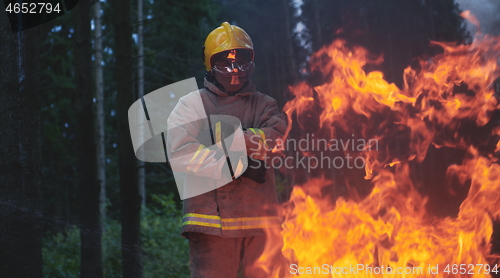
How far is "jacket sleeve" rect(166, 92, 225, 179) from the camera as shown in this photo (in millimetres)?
3477

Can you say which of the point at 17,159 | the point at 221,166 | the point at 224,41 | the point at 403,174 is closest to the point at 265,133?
the point at 221,166

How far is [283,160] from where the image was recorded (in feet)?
20.1

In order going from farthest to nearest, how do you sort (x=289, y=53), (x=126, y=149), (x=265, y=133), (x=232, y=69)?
(x=126, y=149) < (x=289, y=53) < (x=232, y=69) < (x=265, y=133)

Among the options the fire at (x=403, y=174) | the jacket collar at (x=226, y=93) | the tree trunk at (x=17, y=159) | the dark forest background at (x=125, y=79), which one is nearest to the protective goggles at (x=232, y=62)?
the jacket collar at (x=226, y=93)

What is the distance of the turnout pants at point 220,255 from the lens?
11.6 feet

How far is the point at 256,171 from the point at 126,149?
3.66 meters

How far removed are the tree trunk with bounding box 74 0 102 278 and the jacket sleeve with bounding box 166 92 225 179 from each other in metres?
3.53

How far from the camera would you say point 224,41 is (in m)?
3.81

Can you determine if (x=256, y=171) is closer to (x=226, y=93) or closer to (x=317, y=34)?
(x=226, y=93)

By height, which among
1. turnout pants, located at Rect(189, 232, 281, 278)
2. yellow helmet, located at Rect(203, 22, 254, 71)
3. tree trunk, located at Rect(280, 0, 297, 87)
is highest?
tree trunk, located at Rect(280, 0, 297, 87)

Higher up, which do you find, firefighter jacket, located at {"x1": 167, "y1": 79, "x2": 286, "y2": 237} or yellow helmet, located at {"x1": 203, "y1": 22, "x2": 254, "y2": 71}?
yellow helmet, located at {"x1": 203, "y1": 22, "x2": 254, "y2": 71}

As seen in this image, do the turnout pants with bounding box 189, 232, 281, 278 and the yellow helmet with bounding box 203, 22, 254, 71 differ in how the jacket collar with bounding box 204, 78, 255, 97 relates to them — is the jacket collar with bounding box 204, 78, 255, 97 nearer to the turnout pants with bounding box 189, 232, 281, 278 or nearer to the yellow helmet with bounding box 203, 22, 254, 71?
the yellow helmet with bounding box 203, 22, 254, 71

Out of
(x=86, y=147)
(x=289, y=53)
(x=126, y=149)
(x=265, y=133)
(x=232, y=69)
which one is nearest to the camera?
(x=265, y=133)

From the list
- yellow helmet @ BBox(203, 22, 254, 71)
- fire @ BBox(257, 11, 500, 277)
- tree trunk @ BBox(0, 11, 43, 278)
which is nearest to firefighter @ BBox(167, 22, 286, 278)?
yellow helmet @ BBox(203, 22, 254, 71)
